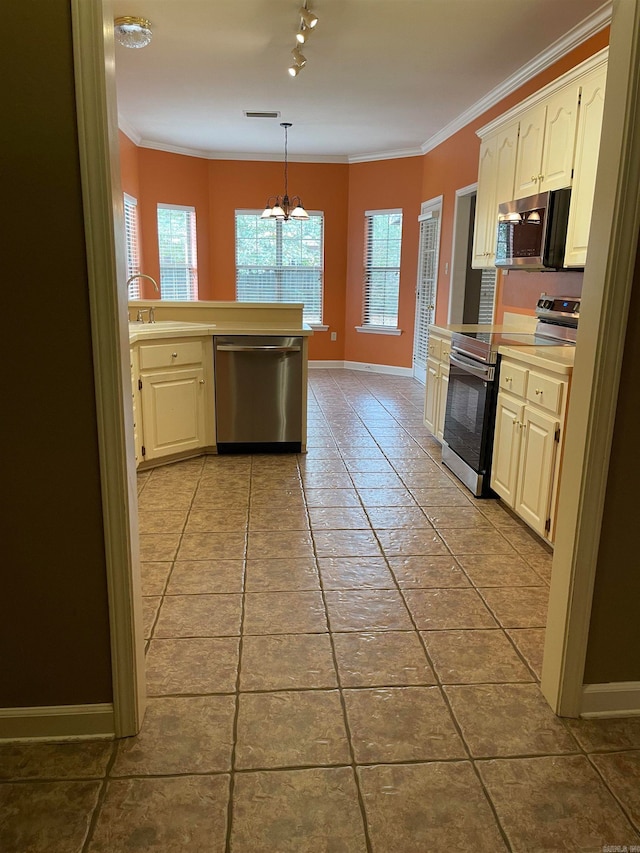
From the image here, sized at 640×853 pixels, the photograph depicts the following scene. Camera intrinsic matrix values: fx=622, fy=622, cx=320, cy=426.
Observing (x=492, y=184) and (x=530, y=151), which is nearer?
(x=530, y=151)

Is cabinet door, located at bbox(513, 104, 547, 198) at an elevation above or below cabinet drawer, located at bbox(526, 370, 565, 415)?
above

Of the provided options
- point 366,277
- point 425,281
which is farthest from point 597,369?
point 366,277

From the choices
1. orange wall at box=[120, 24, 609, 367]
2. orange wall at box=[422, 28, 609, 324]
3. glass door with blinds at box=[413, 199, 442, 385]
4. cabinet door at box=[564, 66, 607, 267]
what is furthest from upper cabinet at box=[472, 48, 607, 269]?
glass door with blinds at box=[413, 199, 442, 385]

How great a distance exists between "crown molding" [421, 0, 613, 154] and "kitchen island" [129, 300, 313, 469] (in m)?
2.30

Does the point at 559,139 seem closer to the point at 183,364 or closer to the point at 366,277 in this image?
the point at 183,364

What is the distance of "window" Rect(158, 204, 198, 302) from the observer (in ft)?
24.5

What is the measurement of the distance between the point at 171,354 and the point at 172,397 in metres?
0.28

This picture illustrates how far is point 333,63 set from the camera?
443 centimetres

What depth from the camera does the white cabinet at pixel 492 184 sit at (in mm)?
4125

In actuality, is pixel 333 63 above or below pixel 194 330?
Answer: above

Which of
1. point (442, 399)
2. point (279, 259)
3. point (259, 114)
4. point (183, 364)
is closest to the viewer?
point (183, 364)

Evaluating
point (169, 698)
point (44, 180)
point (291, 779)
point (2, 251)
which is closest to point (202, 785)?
point (291, 779)

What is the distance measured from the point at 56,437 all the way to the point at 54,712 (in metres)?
0.77

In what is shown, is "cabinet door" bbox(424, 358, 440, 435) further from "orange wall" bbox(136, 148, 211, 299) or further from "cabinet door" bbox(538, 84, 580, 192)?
"orange wall" bbox(136, 148, 211, 299)
